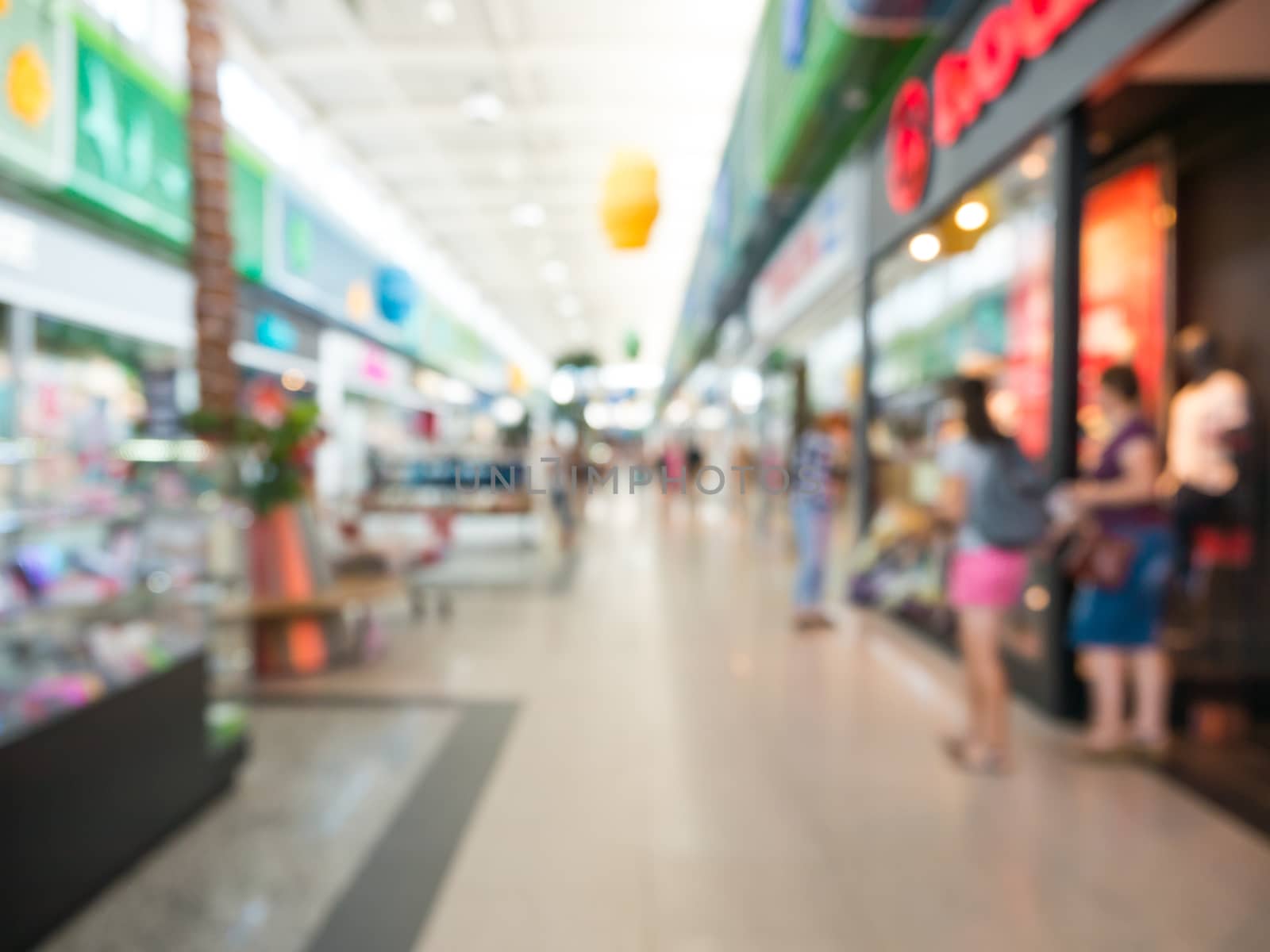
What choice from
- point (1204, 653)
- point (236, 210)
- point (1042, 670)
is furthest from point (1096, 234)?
point (236, 210)

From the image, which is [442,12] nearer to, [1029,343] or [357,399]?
[1029,343]

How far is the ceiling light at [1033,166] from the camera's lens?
386 centimetres

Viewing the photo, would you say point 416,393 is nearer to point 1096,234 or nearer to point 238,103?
point 238,103

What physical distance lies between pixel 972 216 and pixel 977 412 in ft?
7.32

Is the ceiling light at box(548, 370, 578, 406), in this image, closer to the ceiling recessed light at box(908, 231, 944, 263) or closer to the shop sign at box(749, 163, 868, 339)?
the shop sign at box(749, 163, 868, 339)

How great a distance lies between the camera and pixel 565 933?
199 centimetres

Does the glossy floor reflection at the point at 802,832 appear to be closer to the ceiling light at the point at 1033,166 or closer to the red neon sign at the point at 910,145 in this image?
the ceiling light at the point at 1033,166

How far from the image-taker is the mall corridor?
6.62 feet

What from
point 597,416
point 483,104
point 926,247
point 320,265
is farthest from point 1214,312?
point 320,265

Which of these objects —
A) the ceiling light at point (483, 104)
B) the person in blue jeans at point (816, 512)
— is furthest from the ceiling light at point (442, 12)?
the person in blue jeans at point (816, 512)

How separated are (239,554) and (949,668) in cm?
385

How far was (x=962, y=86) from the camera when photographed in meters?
4.36

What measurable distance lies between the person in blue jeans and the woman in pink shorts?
4.87 feet

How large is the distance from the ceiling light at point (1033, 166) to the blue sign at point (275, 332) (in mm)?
8412
